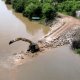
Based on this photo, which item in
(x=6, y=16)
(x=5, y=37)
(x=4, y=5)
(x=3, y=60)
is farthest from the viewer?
(x=4, y=5)

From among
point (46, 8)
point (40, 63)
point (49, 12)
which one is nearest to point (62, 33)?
point (49, 12)

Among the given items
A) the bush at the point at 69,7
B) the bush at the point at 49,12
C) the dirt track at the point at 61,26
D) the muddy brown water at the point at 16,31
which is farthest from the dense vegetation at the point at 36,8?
the dirt track at the point at 61,26

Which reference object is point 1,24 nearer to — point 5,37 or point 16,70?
point 5,37

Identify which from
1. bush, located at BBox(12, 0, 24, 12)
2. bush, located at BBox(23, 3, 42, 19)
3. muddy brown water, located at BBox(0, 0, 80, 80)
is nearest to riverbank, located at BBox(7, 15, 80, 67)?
muddy brown water, located at BBox(0, 0, 80, 80)

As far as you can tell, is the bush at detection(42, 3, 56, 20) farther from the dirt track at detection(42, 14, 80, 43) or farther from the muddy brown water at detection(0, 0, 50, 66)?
the muddy brown water at detection(0, 0, 50, 66)

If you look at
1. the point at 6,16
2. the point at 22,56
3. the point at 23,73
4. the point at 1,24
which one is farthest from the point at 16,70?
the point at 6,16

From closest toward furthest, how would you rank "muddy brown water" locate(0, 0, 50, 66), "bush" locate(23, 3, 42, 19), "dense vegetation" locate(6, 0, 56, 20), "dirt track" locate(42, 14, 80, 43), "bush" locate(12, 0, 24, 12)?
1. "muddy brown water" locate(0, 0, 50, 66)
2. "dirt track" locate(42, 14, 80, 43)
3. "dense vegetation" locate(6, 0, 56, 20)
4. "bush" locate(23, 3, 42, 19)
5. "bush" locate(12, 0, 24, 12)

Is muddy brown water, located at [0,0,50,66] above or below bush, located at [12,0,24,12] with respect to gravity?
below

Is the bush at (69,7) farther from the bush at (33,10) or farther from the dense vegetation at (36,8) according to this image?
the bush at (33,10)
